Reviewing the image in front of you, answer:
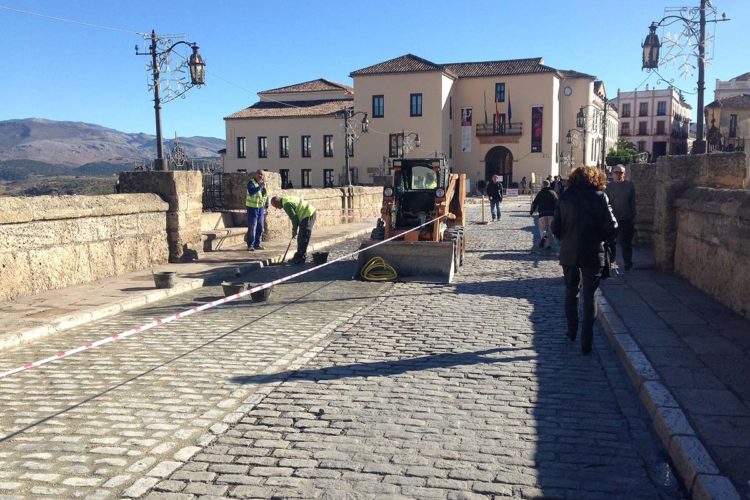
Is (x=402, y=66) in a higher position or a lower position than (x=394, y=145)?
higher

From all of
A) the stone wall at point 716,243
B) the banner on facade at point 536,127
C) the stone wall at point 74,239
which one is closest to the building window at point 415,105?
the banner on facade at point 536,127

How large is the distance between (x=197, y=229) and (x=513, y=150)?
44.2m

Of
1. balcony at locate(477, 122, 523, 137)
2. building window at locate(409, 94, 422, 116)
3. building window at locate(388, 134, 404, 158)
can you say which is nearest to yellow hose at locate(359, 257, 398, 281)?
building window at locate(388, 134, 404, 158)

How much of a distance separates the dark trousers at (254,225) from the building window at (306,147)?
44947 mm

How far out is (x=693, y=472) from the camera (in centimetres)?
358

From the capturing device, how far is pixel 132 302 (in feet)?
28.7

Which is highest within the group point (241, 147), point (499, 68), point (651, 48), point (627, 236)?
point (499, 68)

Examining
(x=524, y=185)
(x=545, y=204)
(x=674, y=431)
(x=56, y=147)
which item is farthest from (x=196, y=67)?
(x=56, y=147)

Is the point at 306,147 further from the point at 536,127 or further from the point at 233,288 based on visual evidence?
the point at 233,288

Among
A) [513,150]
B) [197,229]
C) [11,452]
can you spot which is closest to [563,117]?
[513,150]

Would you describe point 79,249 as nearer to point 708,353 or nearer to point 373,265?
point 373,265

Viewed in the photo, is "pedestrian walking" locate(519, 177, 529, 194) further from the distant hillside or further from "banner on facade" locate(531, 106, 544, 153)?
the distant hillside

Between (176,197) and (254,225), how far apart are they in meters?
2.46

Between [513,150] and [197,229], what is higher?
[513,150]
